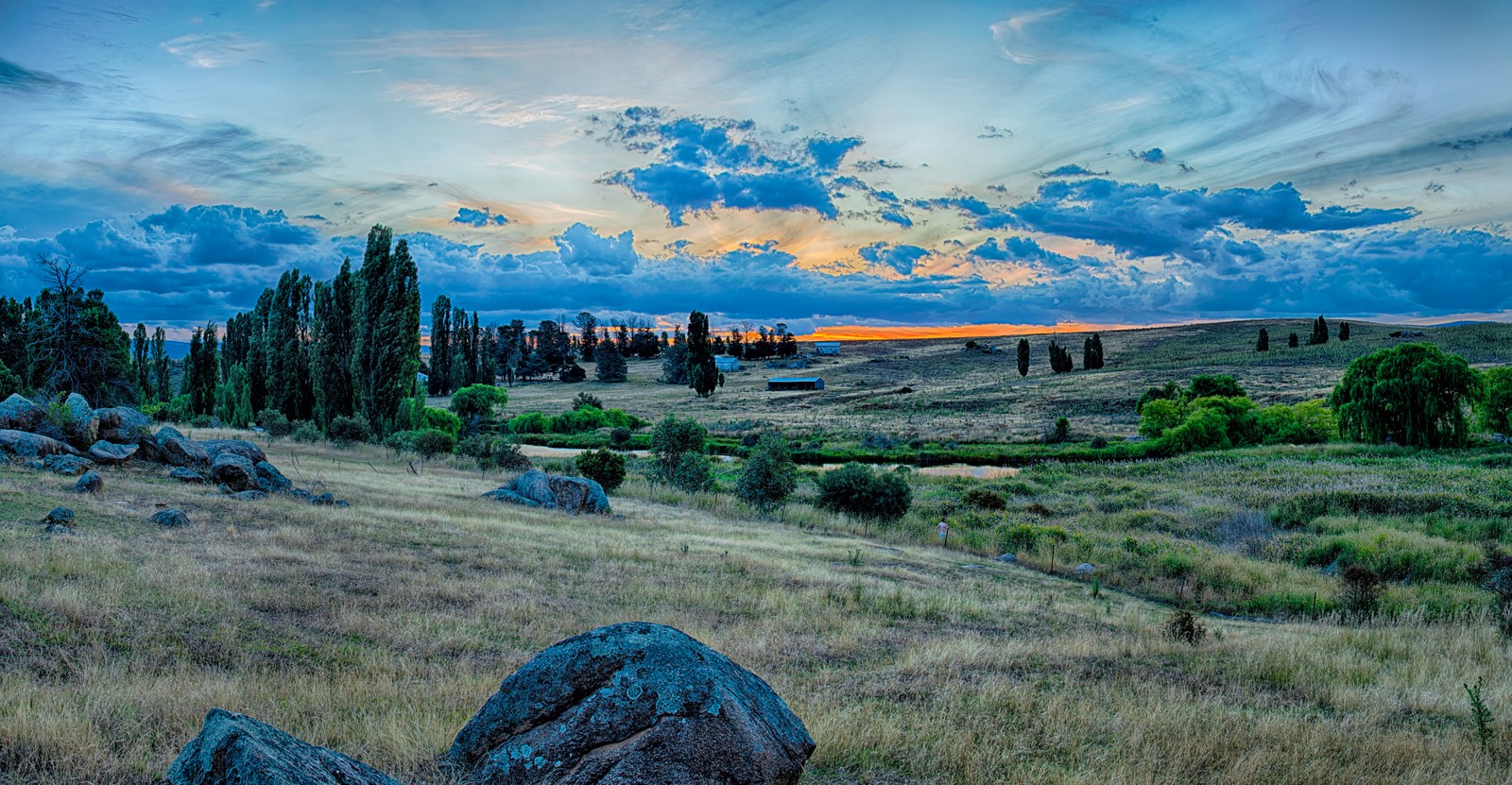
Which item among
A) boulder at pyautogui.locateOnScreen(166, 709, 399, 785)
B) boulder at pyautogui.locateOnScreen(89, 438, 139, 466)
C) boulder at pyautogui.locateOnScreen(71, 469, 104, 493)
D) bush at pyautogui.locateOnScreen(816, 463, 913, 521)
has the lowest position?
bush at pyautogui.locateOnScreen(816, 463, 913, 521)

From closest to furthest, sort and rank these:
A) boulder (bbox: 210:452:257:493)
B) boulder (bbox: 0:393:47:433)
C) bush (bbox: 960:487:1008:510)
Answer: boulder (bbox: 210:452:257:493), boulder (bbox: 0:393:47:433), bush (bbox: 960:487:1008:510)

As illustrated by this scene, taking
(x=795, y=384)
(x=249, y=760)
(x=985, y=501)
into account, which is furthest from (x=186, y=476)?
(x=795, y=384)

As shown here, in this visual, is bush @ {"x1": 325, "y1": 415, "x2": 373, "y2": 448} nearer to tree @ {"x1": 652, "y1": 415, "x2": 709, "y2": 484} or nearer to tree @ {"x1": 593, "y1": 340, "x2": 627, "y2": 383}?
tree @ {"x1": 652, "y1": 415, "x2": 709, "y2": 484}

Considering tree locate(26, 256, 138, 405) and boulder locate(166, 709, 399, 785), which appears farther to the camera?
tree locate(26, 256, 138, 405)

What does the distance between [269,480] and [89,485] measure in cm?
516

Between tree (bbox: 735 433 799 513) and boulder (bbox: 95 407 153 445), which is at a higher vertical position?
boulder (bbox: 95 407 153 445)

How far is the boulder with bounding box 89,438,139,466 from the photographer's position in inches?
879

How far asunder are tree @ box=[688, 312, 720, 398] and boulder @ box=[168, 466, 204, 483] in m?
97.6

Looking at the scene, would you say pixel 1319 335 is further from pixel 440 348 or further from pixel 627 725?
pixel 627 725

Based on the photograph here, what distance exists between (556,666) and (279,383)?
65086 mm

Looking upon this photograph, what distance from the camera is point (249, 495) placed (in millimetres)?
20484

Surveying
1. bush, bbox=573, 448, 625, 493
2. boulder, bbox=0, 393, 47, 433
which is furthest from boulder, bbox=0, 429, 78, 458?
→ bush, bbox=573, 448, 625, 493

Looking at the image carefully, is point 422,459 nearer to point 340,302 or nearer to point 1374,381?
point 340,302

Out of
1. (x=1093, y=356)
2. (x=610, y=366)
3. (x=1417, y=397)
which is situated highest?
(x=610, y=366)
